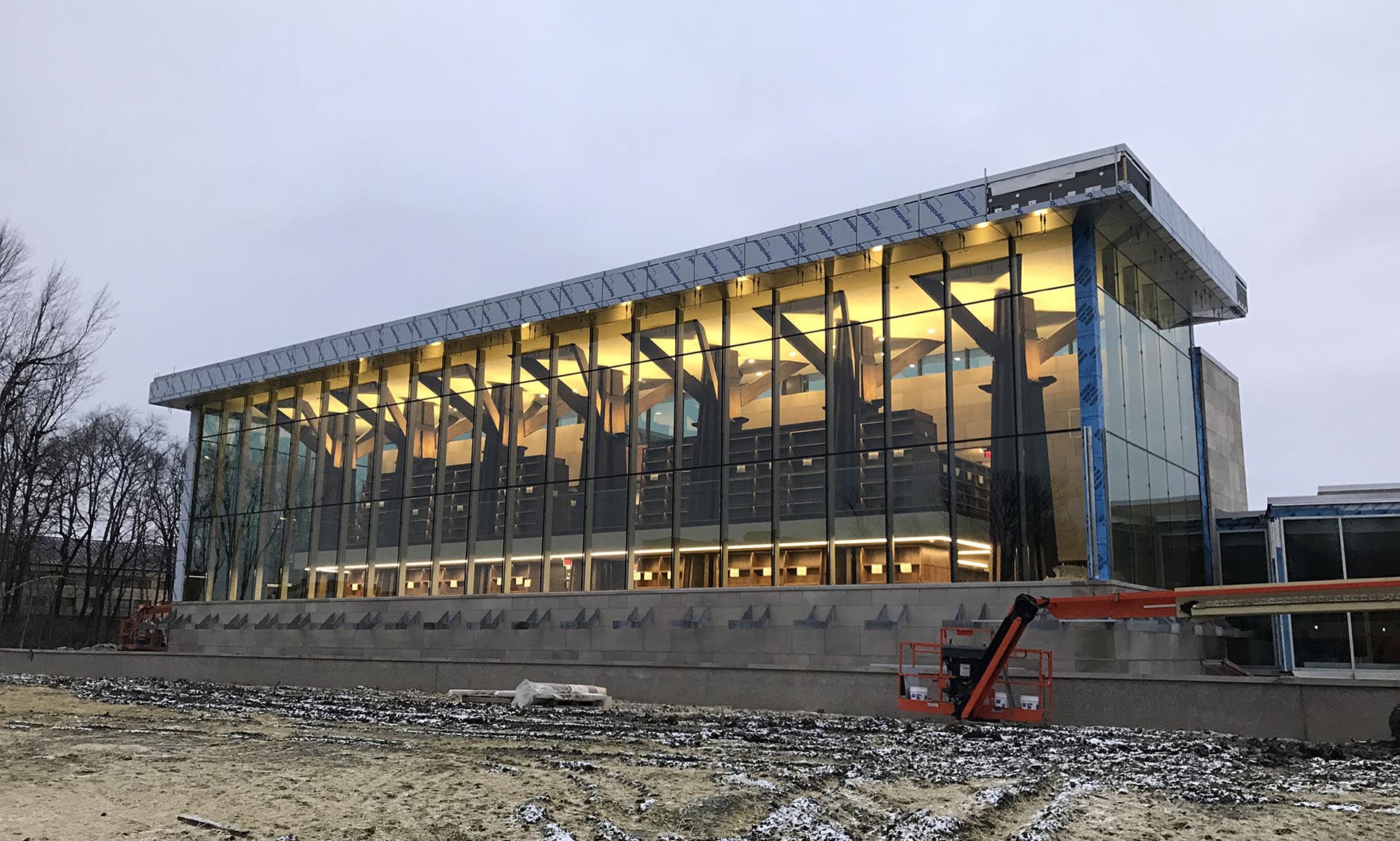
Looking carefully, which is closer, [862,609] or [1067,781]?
[1067,781]

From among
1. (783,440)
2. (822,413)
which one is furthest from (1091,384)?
(783,440)

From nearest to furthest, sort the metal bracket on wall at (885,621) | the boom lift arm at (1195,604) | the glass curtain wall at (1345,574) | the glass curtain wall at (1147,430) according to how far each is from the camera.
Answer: the boom lift arm at (1195,604), the glass curtain wall at (1345,574), the glass curtain wall at (1147,430), the metal bracket on wall at (885,621)

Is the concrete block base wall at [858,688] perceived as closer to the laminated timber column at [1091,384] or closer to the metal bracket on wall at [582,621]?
the laminated timber column at [1091,384]

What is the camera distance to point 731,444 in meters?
33.1

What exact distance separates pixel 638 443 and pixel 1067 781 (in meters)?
23.5

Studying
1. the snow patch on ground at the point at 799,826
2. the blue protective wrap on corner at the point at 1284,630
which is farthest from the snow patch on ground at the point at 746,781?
the blue protective wrap on corner at the point at 1284,630

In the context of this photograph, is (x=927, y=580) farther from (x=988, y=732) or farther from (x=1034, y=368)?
(x=988, y=732)

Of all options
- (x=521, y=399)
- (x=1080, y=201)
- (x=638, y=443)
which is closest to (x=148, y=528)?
(x=521, y=399)

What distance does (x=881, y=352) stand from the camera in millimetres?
30672

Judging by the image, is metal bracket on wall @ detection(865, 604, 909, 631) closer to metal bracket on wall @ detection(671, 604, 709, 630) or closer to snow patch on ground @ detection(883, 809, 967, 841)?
metal bracket on wall @ detection(671, 604, 709, 630)

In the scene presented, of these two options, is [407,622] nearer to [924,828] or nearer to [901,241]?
[901,241]

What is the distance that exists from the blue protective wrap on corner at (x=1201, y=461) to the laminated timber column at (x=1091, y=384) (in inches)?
324

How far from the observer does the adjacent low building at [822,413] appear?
2775cm

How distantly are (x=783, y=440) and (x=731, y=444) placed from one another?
75.1 inches
